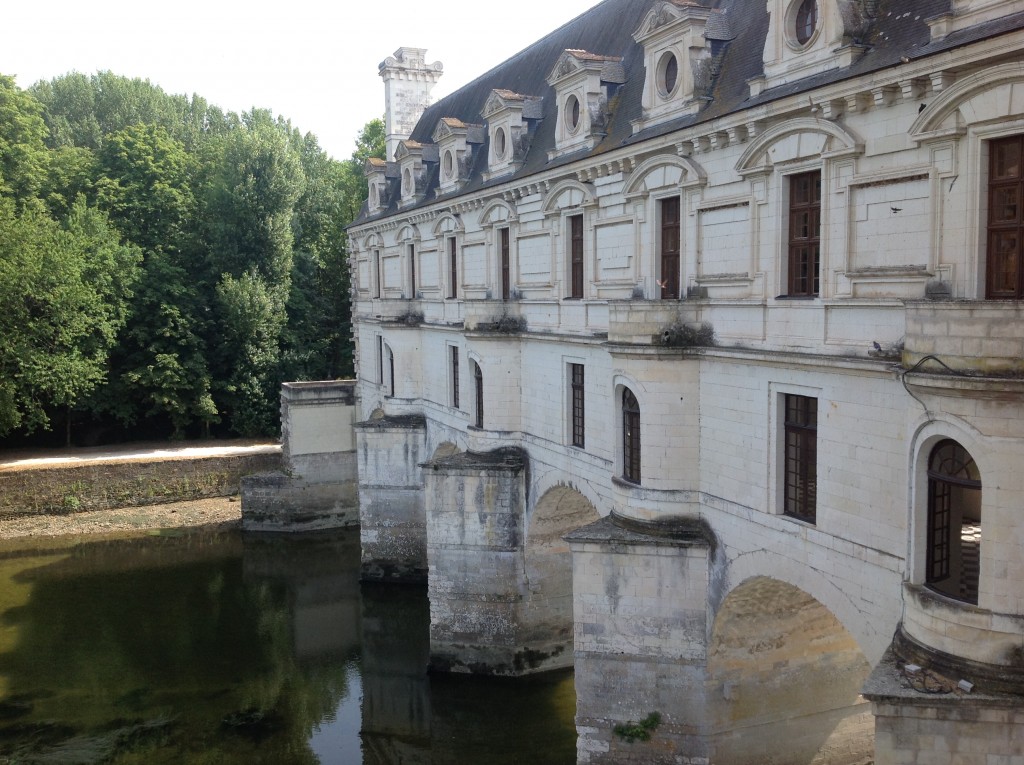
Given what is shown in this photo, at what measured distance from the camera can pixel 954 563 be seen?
870cm

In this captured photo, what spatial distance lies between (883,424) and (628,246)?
224 inches

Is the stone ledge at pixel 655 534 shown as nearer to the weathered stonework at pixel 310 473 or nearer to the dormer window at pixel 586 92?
the dormer window at pixel 586 92

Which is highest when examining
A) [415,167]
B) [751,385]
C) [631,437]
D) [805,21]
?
[415,167]

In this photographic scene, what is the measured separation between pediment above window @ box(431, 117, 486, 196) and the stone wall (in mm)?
14219

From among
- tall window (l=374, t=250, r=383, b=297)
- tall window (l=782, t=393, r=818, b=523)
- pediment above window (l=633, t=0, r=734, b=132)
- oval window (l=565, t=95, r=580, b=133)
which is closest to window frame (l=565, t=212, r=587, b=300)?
oval window (l=565, t=95, r=580, b=133)

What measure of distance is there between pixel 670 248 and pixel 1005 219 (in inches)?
217

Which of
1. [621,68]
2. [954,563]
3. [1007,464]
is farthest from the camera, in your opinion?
[621,68]

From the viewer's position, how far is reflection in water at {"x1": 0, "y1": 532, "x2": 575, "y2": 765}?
16.9 meters

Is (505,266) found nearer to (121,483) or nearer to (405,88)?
(405,88)

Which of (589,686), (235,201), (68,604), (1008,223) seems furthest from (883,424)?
(235,201)

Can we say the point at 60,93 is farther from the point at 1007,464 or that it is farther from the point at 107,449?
the point at 1007,464

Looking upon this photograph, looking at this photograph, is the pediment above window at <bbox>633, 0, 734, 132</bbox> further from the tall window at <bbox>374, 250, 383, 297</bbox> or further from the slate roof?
the tall window at <bbox>374, 250, 383, 297</bbox>

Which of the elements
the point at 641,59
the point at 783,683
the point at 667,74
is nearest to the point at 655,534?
the point at 783,683

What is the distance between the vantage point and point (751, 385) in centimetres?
1138
